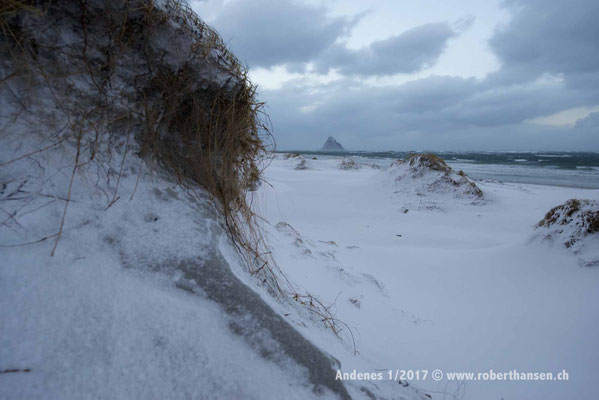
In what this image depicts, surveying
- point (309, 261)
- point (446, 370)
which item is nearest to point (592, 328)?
point (446, 370)

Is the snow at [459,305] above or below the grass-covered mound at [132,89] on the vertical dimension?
below

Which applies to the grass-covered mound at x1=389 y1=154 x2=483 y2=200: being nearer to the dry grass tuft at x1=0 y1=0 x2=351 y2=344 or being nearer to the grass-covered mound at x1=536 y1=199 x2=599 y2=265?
the grass-covered mound at x1=536 y1=199 x2=599 y2=265

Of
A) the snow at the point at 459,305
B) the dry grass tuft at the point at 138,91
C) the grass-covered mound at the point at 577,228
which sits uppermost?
the dry grass tuft at the point at 138,91

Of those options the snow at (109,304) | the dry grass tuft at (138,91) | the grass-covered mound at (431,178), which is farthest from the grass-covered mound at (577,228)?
the grass-covered mound at (431,178)

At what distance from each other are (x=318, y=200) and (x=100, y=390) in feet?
23.8

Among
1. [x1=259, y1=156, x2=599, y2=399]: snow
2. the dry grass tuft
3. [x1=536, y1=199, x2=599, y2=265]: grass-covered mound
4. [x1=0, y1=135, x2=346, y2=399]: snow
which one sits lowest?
[x1=259, y1=156, x2=599, y2=399]: snow

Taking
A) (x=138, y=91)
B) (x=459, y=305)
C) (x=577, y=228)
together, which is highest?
(x=138, y=91)

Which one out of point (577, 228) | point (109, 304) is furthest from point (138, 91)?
point (577, 228)

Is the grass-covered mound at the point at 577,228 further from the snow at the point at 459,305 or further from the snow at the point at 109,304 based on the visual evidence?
the snow at the point at 109,304

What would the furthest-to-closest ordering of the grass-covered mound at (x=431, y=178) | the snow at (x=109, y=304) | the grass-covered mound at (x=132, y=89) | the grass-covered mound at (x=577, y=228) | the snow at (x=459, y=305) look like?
the grass-covered mound at (x=431, y=178), the grass-covered mound at (x=577, y=228), the snow at (x=459, y=305), the grass-covered mound at (x=132, y=89), the snow at (x=109, y=304)

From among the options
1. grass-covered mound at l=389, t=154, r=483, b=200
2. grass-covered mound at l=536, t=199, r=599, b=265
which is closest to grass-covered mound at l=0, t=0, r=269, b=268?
grass-covered mound at l=536, t=199, r=599, b=265

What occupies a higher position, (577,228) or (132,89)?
(132,89)

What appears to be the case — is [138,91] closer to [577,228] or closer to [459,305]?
[459,305]

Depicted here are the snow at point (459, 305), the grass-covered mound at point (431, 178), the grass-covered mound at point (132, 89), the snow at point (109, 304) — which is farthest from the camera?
the grass-covered mound at point (431, 178)
